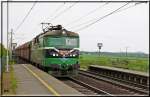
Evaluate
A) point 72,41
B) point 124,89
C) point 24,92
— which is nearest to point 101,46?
point 72,41

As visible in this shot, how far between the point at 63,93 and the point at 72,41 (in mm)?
12334

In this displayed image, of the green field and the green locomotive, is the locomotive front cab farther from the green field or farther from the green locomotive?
the green field

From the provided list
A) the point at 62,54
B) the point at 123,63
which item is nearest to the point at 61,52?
the point at 62,54

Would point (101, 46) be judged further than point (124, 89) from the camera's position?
Yes

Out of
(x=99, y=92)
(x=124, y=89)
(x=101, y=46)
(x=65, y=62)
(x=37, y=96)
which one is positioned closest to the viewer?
(x=37, y=96)

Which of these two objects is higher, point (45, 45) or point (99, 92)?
point (45, 45)

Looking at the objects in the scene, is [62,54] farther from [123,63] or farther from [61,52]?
[123,63]

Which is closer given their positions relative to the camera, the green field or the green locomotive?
the green locomotive

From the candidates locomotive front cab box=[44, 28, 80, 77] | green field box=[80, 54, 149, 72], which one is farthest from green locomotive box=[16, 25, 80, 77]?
green field box=[80, 54, 149, 72]

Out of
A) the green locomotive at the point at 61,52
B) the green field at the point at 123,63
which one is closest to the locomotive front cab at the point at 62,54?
the green locomotive at the point at 61,52

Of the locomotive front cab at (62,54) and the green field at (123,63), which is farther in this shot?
the green field at (123,63)

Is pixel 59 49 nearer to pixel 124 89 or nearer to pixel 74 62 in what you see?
pixel 74 62

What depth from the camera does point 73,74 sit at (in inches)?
1104

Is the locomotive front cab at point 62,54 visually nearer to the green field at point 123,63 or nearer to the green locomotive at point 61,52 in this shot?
the green locomotive at point 61,52
